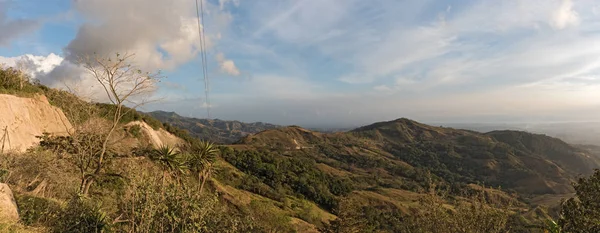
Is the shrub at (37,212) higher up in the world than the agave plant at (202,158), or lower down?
lower down

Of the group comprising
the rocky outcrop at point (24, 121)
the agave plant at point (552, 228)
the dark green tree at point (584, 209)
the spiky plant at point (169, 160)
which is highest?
the rocky outcrop at point (24, 121)

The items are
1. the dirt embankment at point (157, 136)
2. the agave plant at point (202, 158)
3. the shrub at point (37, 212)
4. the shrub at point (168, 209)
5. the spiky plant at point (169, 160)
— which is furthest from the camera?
the dirt embankment at point (157, 136)

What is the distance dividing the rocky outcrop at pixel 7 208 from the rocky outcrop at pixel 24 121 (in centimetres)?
1640

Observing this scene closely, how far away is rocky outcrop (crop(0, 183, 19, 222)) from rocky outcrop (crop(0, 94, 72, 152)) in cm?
1640

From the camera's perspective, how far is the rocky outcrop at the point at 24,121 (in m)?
32.7

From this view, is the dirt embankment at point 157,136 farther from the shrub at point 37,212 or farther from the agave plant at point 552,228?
the agave plant at point 552,228

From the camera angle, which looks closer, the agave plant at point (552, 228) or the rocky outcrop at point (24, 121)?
the agave plant at point (552, 228)

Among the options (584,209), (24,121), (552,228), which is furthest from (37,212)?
(552,228)

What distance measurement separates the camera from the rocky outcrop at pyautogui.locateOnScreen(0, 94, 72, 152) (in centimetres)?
3272

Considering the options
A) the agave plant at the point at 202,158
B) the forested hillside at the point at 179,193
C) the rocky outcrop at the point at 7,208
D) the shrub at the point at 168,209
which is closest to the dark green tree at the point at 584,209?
the forested hillside at the point at 179,193

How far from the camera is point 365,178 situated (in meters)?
147

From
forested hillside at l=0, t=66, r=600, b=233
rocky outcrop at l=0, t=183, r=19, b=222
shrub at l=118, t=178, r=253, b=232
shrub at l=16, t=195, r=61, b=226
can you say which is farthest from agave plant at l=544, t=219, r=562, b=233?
rocky outcrop at l=0, t=183, r=19, b=222

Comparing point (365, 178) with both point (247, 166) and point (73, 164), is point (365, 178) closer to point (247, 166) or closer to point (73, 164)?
point (247, 166)

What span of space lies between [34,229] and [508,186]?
20007 centimetres
